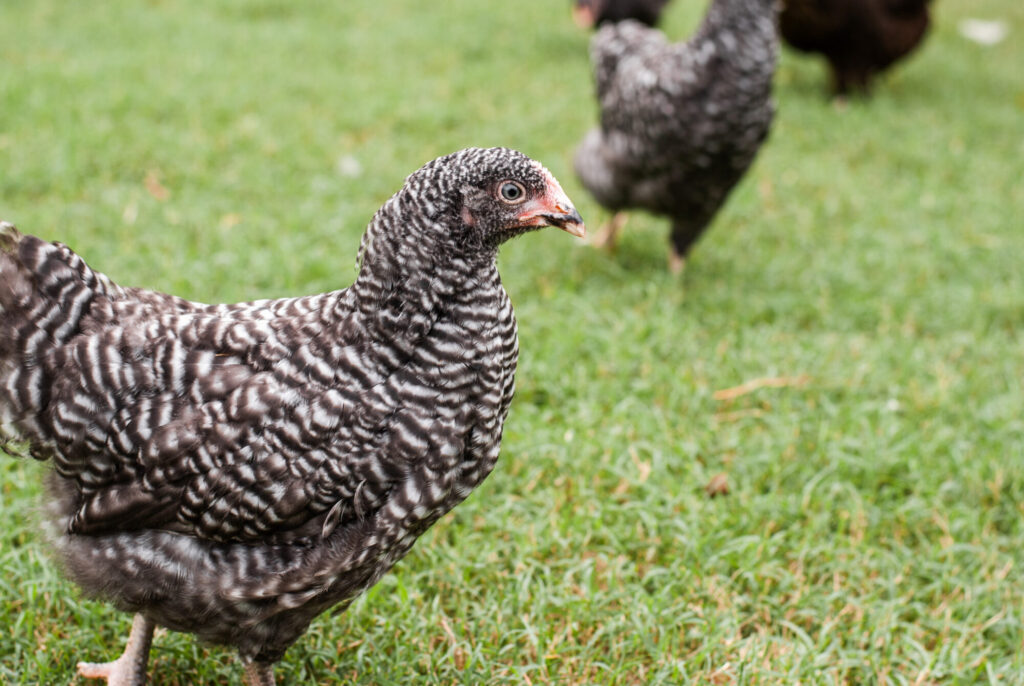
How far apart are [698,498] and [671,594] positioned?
1.79 ft

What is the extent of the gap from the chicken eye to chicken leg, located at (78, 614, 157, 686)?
1.56 m

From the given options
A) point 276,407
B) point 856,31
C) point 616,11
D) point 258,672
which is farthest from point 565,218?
point 856,31

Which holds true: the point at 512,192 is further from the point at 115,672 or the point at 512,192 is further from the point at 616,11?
the point at 616,11

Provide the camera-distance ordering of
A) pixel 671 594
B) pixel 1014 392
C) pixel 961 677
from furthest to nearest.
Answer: pixel 1014 392 < pixel 671 594 < pixel 961 677

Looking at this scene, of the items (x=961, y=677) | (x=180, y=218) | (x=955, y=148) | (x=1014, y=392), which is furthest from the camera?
(x=955, y=148)

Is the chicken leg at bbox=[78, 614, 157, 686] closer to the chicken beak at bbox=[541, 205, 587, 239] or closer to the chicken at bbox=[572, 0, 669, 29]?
the chicken beak at bbox=[541, 205, 587, 239]

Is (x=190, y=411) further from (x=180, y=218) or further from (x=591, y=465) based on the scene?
(x=180, y=218)

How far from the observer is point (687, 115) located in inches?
183

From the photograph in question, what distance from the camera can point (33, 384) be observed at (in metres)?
2.19

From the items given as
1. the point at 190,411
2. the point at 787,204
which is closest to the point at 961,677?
the point at 190,411

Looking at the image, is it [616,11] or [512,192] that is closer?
[512,192]

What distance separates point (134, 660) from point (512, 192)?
1711mm

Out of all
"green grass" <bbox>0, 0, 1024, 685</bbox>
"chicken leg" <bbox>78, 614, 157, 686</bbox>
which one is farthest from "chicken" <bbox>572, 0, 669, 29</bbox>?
"chicken leg" <bbox>78, 614, 157, 686</bbox>

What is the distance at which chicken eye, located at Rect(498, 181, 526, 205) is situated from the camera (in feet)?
7.28
